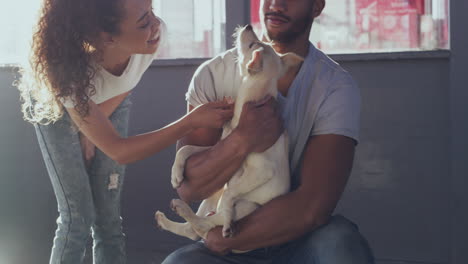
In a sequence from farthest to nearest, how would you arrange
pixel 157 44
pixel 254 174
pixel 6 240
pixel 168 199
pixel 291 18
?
1. pixel 6 240
2. pixel 168 199
3. pixel 157 44
4. pixel 291 18
5. pixel 254 174

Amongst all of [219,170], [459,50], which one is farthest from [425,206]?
[219,170]

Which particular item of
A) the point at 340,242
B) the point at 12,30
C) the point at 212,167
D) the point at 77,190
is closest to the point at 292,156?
the point at 212,167

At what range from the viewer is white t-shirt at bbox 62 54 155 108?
3.23m

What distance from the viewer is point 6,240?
509 cm

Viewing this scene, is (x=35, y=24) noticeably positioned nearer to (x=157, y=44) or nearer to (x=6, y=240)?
(x=157, y=44)

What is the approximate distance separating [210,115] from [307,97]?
0.43m

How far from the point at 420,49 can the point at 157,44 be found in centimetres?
185

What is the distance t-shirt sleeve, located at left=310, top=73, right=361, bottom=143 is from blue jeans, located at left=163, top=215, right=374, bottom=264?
0.35m

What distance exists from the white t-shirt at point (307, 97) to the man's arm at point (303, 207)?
7 centimetres

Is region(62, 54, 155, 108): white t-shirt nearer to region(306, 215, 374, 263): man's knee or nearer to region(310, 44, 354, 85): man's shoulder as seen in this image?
region(310, 44, 354, 85): man's shoulder

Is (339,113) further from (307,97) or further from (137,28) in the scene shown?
(137,28)

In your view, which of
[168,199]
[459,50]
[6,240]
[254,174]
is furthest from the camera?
[6,240]

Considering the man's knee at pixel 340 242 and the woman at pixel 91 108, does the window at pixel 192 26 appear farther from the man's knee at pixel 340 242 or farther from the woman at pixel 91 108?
the man's knee at pixel 340 242

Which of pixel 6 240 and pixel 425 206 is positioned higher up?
pixel 425 206
